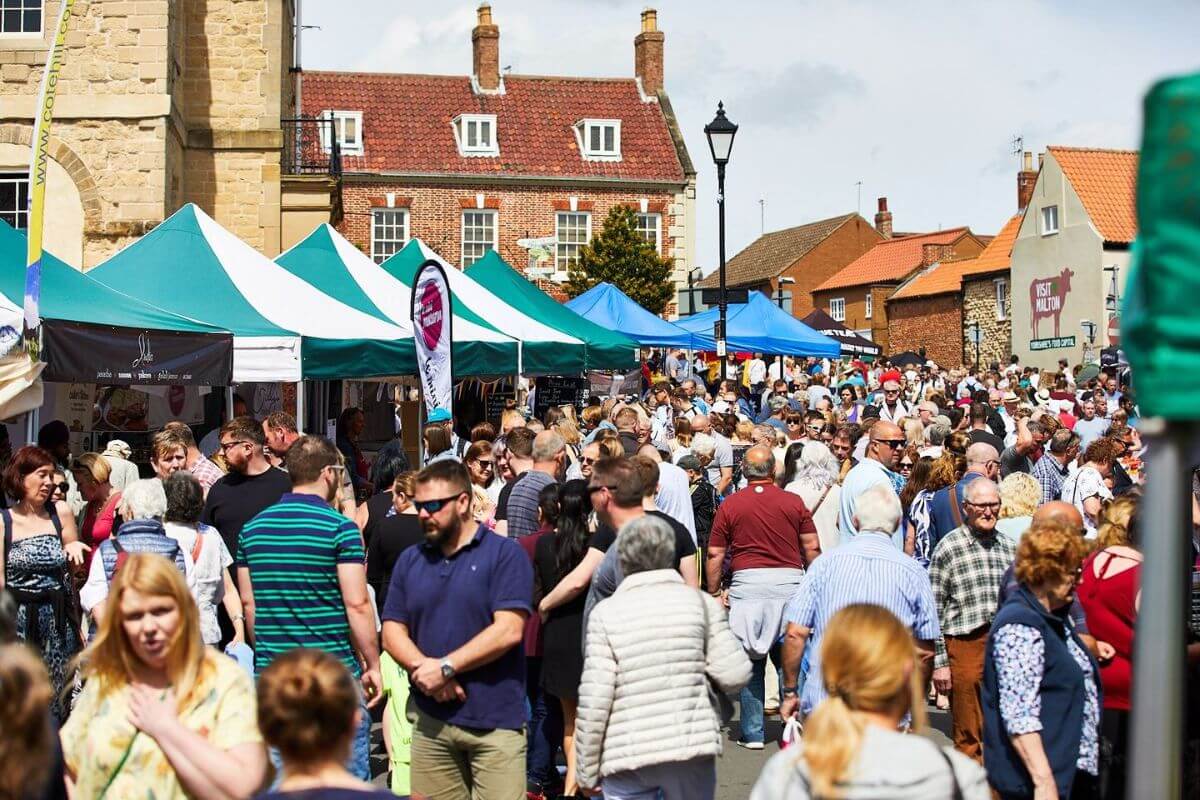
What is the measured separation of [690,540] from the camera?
7.48 m

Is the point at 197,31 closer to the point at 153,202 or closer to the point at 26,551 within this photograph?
the point at 153,202

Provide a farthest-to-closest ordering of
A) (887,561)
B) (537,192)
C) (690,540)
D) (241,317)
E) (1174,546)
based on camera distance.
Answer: (537,192) < (241,317) < (690,540) < (887,561) < (1174,546)

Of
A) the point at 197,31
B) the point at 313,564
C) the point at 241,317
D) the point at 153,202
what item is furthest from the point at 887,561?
the point at 197,31

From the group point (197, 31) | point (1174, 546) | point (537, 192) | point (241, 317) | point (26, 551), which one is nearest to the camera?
point (1174, 546)

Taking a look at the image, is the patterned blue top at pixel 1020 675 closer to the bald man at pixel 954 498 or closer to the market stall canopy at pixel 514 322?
the bald man at pixel 954 498

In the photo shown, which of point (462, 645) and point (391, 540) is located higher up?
point (391, 540)

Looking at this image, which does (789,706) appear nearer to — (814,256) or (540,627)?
(540,627)

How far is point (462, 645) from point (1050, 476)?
7.69 meters

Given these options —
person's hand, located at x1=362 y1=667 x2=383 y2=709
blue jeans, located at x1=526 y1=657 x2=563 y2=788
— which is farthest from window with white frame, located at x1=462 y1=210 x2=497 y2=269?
person's hand, located at x1=362 y1=667 x2=383 y2=709

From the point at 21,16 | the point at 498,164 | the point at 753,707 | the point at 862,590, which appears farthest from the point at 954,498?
the point at 498,164

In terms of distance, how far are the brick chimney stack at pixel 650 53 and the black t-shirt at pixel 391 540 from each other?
4789 cm

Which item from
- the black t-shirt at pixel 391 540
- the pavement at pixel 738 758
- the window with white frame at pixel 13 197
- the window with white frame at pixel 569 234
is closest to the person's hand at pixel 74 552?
the black t-shirt at pixel 391 540

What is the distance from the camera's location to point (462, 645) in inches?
220

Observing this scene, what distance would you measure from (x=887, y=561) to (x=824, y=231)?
240 feet
